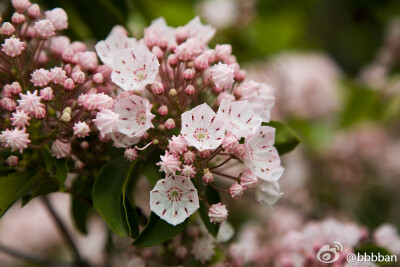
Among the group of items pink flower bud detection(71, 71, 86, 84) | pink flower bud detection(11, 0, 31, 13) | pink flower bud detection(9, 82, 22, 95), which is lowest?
pink flower bud detection(9, 82, 22, 95)

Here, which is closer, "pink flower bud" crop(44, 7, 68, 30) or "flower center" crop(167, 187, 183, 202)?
"flower center" crop(167, 187, 183, 202)

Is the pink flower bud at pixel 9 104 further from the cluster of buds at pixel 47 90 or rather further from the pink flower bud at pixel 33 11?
the pink flower bud at pixel 33 11

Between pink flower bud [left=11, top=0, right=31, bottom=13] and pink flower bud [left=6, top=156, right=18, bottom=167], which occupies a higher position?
pink flower bud [left=11, top=0, right=31, bottom=13]

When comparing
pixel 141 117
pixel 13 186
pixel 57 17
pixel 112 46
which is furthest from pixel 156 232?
pixel 57 17

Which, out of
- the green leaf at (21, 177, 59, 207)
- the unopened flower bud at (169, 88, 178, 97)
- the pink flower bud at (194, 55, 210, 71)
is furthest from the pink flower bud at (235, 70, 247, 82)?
the green leaf at (21, 177, 59, 207)

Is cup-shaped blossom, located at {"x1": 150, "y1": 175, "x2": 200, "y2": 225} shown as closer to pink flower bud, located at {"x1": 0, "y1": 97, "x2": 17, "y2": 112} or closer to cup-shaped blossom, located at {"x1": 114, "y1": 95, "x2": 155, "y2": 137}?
cup-shaped blossom, located at {"x1": 114, "y1": 95, "x2": 155, "y2": 137}

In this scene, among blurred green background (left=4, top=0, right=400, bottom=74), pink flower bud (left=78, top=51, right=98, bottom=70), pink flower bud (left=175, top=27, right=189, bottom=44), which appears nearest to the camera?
pink flower bud (left=78, top=51, right=98, bottom=70)

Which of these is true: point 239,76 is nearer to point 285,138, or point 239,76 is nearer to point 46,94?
point 285,138

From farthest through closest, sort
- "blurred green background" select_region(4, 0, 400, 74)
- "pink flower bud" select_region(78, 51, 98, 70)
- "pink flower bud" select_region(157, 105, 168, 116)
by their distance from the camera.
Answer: "blurred green background" select_region(4, 0, 400, 74) → "pink flower bud" select_region(78, 51, 98, 70) → "pink flower bud" select_region(157, 105, 168, 116)

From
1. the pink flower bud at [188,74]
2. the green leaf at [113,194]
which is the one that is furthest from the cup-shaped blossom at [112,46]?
the green leaf at [113,194]
